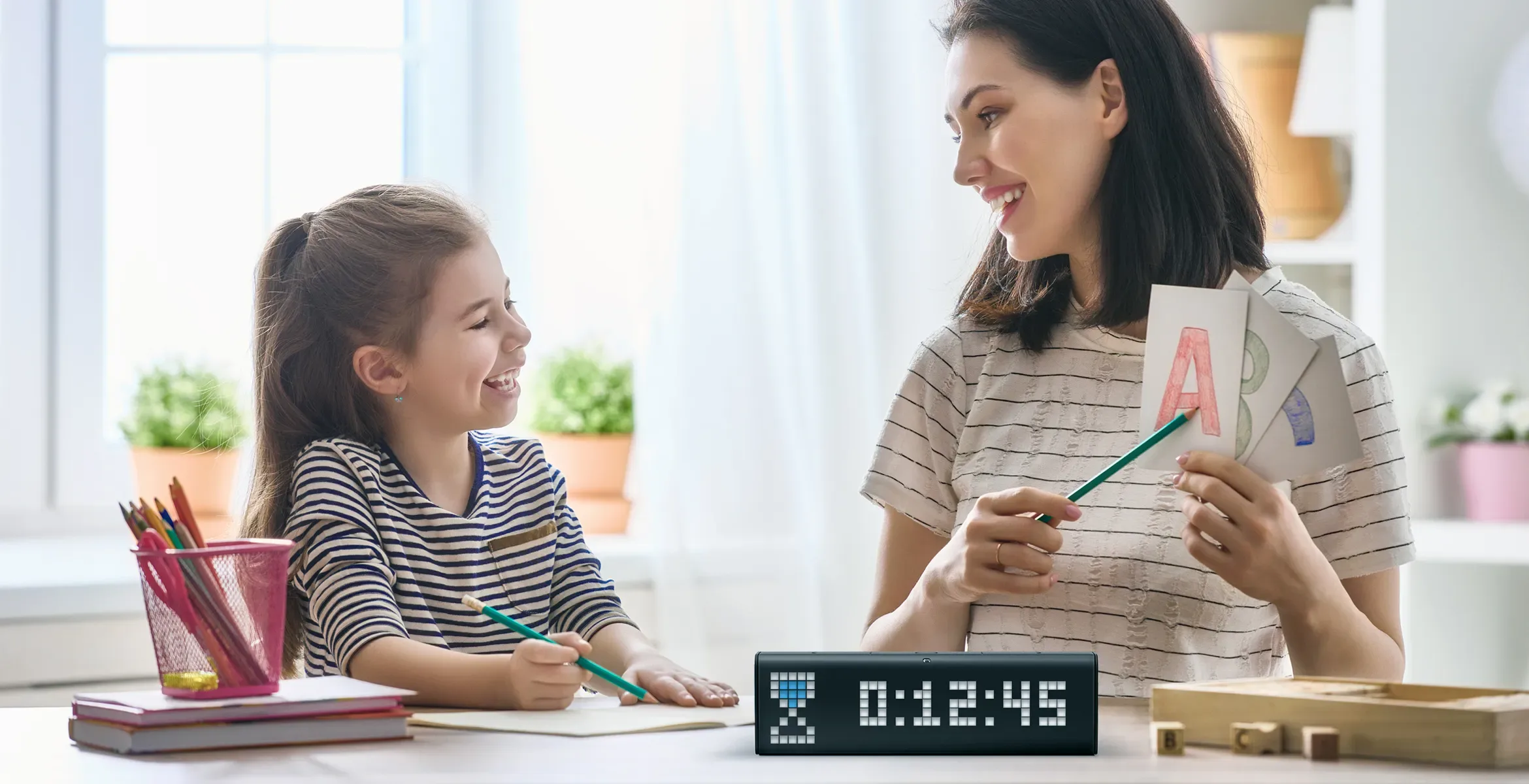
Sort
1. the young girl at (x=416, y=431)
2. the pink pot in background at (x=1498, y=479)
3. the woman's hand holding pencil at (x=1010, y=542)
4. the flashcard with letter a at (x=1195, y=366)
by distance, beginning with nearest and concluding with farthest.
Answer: the flashcard with letter a at (x=1195, y=366)
the woman's hand holding pencil at (x=1010, y=542)
the young girl at (x=416, y=431)
the pink pot in background at (x=1498, y=479)

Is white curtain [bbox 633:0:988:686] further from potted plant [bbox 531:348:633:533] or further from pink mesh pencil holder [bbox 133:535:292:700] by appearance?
pink mesh pencil holder [bbox 133:535:292:700]

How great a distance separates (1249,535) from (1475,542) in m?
1.34

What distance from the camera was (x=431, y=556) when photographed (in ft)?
4.60

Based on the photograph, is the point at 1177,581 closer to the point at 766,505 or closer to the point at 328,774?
the point at 328,774

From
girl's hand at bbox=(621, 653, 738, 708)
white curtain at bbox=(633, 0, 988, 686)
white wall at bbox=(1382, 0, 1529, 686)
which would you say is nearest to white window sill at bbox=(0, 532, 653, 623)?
white curtain at bbox=(633, 0, 988, 686)

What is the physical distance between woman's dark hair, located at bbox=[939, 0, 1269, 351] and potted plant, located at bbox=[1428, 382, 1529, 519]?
102 cm

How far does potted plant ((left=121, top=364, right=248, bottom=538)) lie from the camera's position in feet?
7.39

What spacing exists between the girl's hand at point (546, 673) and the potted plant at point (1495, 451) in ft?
5.75

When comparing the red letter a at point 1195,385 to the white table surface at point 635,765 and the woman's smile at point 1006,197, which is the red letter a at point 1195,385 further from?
the woman's smile at point 1006,197

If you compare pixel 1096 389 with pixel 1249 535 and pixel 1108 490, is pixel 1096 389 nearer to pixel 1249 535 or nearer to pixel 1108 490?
pixel 1108 490

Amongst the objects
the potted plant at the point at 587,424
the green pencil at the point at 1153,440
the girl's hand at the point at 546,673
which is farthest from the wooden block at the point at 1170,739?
the potted plant at the point at 587,424

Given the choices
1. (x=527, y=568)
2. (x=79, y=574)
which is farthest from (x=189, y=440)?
(x=527, y=568)

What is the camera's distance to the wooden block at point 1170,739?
973 mm

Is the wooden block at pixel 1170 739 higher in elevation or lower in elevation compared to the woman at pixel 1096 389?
lower
